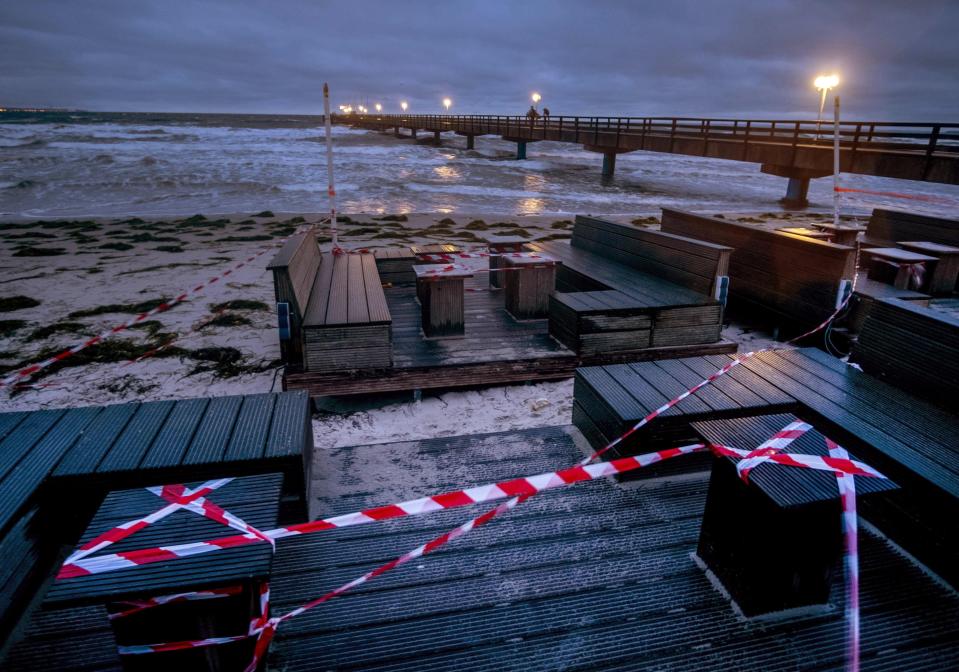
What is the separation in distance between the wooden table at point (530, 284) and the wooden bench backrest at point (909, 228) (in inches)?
271

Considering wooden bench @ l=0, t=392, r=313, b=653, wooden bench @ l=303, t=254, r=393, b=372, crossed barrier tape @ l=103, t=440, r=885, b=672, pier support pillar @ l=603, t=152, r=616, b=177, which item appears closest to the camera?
crossed barrier tape @ l=103, t=440, r=885, b=672

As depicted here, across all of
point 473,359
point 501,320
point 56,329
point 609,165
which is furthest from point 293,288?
point 609,165

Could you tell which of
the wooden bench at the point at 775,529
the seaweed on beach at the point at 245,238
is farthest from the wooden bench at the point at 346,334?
the seaweed on beach at the point at 245,238

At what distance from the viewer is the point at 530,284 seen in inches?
282

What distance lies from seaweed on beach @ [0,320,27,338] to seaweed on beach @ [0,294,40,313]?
69 centimetres

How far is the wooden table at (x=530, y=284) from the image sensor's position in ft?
23.2

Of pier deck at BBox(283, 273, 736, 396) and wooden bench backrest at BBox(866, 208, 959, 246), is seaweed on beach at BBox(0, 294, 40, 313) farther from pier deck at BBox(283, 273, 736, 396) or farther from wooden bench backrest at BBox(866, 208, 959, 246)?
wooden bench backrest at BBox(866, 208, 959, 246)

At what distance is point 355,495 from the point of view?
3.68m

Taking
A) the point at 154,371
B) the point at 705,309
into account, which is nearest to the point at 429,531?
the point at 705,309

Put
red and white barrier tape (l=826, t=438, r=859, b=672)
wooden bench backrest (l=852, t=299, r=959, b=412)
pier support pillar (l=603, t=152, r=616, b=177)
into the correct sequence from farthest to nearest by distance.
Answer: pier support pillar (l=603, t=152, r=616, b=177)
wooden bench backrest (l=852, t=299, r=959, b=412)
red and white barrier tape (l=826, t=438, r=859, b=672)

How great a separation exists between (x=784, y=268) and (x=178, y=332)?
335 inches

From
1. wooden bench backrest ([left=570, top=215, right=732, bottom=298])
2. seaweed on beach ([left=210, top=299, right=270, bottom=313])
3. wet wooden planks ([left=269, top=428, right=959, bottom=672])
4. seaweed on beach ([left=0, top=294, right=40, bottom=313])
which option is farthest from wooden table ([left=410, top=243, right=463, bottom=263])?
seaweed on beach ([left=0, top=294, right=40, bottom=313])

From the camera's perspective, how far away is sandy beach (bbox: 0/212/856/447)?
222 inches

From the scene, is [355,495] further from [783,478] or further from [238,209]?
[238,209]
